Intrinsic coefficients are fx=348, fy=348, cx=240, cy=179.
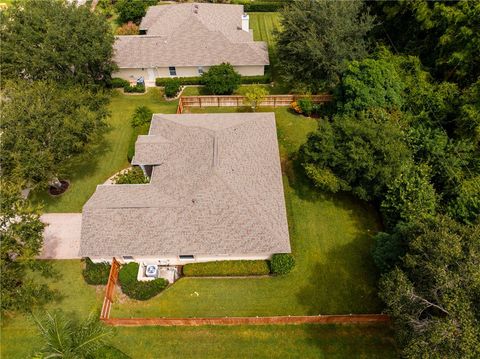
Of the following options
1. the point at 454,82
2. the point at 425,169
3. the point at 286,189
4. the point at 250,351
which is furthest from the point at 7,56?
the point at 454,82

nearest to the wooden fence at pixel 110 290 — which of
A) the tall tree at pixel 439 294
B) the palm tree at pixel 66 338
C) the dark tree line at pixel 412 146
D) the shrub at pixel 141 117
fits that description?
the palm tree at pixel 66 338

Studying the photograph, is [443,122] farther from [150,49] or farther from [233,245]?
[150,49]

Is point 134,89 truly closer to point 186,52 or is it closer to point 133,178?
point 186,52

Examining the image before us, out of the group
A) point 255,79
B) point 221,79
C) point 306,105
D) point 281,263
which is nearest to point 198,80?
point 221,79

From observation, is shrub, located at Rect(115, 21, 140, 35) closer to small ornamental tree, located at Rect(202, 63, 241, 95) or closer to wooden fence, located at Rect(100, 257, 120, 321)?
small ornamental tree, located at Rect(202, 63, 241, 95)

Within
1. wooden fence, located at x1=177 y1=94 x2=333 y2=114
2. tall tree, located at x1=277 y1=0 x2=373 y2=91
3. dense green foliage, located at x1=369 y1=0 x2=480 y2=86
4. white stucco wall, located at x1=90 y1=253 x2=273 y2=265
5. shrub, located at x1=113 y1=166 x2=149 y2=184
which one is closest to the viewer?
white stucco wall, located at x1=90 y1=253 x2=273 y2=265

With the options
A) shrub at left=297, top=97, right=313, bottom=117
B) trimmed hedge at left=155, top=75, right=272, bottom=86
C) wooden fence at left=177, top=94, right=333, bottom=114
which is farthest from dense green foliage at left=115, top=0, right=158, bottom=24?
shrub at left=297, top=97, right=313, bottom=117

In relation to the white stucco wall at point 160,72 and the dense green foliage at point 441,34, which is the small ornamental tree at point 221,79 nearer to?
the white stucco wall at point 160,72

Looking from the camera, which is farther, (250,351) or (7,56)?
(7,56)
